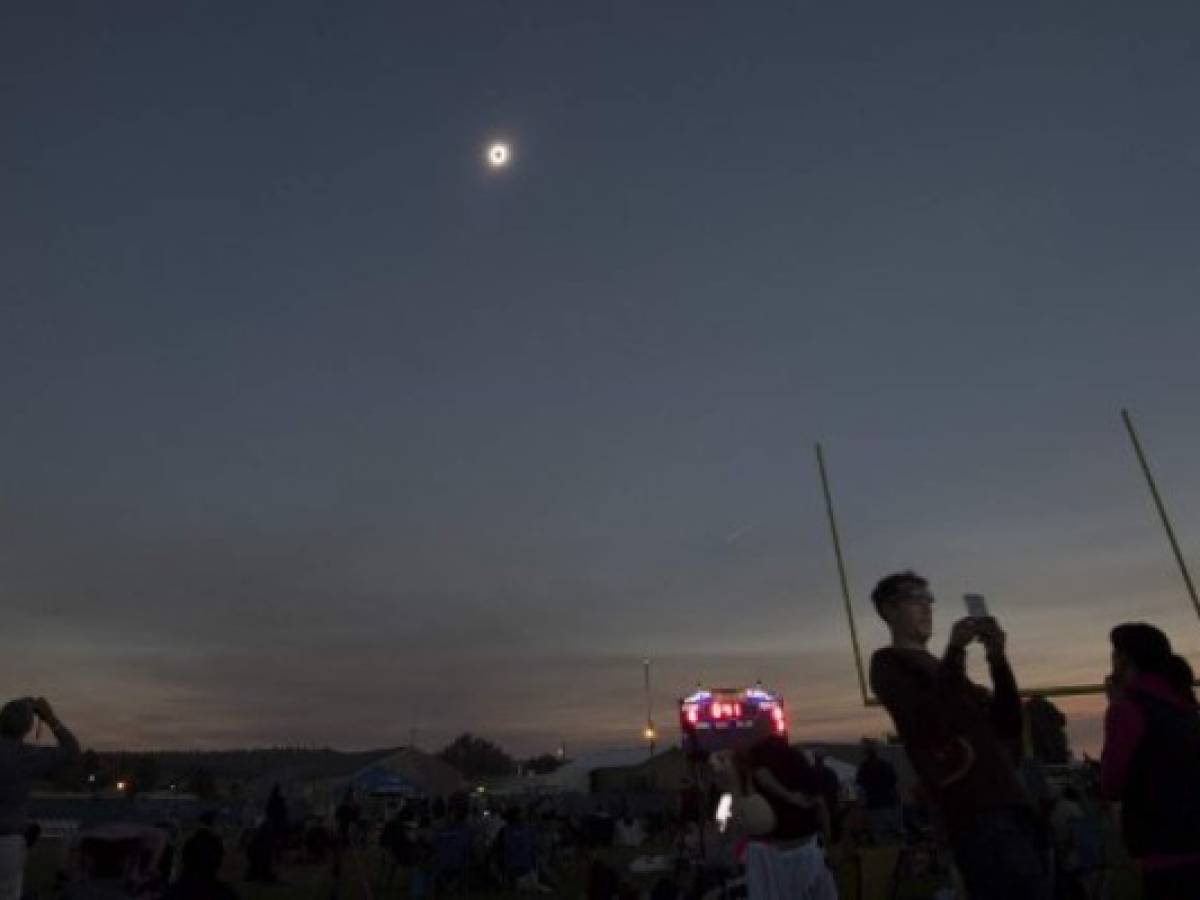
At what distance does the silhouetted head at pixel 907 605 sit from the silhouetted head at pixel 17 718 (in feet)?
20.1

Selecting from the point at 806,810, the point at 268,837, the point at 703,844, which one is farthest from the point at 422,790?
the point at 806,810

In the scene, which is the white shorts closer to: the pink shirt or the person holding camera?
the pink shirt

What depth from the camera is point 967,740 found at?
360 centimetres

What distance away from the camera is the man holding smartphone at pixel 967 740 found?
340 centimetres

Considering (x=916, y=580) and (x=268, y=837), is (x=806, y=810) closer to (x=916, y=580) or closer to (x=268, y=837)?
(x=916, y=580)

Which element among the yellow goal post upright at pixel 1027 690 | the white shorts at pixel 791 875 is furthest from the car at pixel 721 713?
the white shorts at pixel 791 875

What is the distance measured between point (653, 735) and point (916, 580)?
177 feet

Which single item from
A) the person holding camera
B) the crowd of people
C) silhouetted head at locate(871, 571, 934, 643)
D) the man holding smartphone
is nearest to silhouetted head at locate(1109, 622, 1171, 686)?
the crowd of people

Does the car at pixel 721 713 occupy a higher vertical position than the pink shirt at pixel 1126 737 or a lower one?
higher

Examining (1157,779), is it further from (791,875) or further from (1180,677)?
(791,875)

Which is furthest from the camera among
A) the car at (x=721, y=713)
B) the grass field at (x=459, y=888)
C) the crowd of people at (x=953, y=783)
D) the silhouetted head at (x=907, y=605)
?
the car at (x=721, y=713)

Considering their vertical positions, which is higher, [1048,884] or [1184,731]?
[1184,731]

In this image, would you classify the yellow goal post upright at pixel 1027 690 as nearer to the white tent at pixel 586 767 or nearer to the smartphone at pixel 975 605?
the smartphone at pixel 975 605

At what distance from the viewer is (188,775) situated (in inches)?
5822
